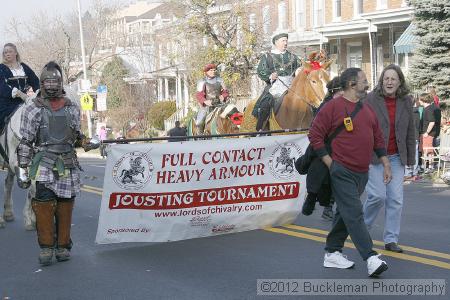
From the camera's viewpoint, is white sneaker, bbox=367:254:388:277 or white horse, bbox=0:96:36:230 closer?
white sneaker, bbox=367:254:388:277

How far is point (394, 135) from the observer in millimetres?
8578

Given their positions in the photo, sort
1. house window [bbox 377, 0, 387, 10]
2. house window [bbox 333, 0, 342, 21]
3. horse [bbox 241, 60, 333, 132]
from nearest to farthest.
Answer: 1. horse [bbox 241, 60, 333, 132]
2. house window [bbox 377, 0, 387, 10]
3. house window [bbox 333, 0, 342, 21]

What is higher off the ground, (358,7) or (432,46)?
(358,7)

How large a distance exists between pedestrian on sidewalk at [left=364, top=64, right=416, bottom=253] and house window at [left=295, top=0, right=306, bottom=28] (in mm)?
30622

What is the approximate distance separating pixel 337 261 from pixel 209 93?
8501mm

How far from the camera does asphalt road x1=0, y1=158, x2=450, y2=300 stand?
24.6 ft

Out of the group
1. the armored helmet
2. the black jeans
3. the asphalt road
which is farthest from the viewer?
the armored helmet

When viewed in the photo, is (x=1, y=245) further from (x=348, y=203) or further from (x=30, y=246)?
(x=348, y=203)

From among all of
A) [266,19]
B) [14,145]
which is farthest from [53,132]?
[266,19]

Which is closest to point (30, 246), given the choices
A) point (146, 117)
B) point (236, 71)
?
point (236, 71)

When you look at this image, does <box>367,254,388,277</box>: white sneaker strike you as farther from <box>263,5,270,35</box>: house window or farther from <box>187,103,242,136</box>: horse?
<box>263,5,270,35</box>: house window

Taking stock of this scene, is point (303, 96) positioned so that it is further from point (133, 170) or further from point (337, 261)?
point (337, 261)

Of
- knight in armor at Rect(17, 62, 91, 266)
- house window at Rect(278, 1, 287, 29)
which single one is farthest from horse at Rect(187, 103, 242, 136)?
house window at Rect(278, 1, 287, 29)

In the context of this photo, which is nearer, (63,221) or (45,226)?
(45,226)
